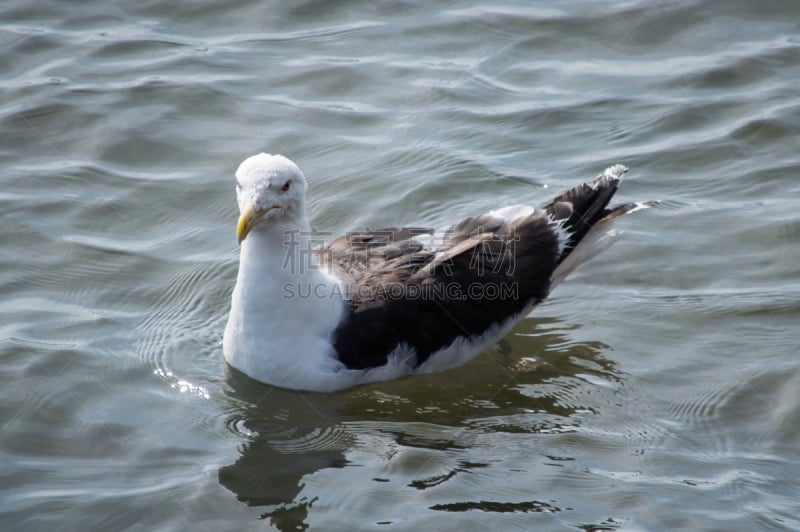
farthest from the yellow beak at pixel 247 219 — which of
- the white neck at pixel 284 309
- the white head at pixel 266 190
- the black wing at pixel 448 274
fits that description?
the black wing at pixel 448 274

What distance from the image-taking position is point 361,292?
698 cm

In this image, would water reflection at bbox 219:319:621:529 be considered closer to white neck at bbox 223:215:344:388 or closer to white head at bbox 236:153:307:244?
white neck at bbox 223:215:344:388

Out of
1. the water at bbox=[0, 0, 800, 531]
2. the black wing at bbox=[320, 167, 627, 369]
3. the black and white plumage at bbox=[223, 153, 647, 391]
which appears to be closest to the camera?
the water at bbox=[0, 0, 800, 531]

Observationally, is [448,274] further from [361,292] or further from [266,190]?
[266,190]

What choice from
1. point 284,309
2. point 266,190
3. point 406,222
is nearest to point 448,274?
point 284,309

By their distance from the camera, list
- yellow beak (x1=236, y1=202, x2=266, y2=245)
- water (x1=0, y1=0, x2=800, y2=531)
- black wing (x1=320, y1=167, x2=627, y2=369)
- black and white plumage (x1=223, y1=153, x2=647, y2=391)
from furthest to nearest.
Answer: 1. black wing (x1=320, y1=167, x2=627, y2=369)
2. black and white plumage (x1=223, y1=153, x2=647, y2=391)
3. yellow beak (x1=236, y1=202, x2=266, y2=245)
4. water (x1=0, y1=0, x2=800, y2=531)

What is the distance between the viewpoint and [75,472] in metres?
6.12

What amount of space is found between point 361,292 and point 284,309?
1.73ft

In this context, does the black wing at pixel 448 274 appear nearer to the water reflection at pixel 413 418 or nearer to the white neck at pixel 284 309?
the white neck at pixel 284 309

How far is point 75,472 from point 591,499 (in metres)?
2.95

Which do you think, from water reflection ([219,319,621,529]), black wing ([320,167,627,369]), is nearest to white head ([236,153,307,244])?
black wing ([320,167,627,369])

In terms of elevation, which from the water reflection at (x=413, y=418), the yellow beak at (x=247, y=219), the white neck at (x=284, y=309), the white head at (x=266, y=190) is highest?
the white head at (x=266, y=190)

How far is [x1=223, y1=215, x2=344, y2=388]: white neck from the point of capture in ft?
22.2

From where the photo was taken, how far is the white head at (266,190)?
253 inches
